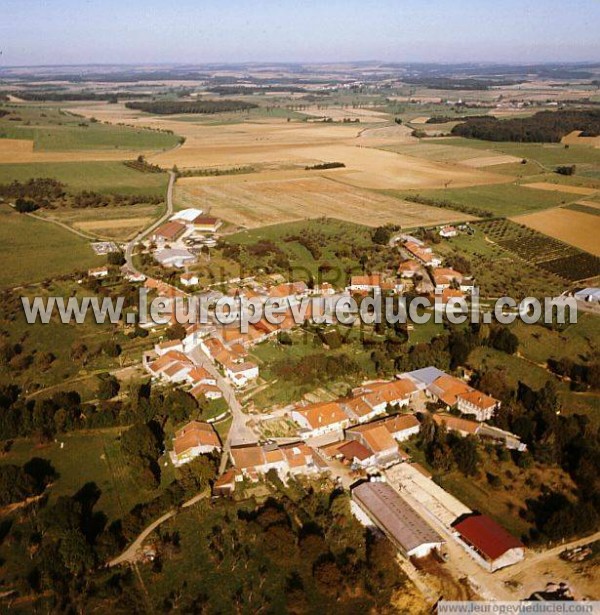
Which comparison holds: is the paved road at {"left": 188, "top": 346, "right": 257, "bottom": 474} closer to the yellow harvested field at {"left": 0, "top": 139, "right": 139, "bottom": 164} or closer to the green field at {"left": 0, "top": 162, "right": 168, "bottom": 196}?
the green field at {"left": 0, "top": 162, "right": 168, "bottom": 196}

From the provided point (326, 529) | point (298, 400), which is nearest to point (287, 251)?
point (298, 400)

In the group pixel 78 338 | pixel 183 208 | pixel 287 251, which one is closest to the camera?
pixel 78 338

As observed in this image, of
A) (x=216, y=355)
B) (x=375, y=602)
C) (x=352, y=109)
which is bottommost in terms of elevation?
(x=375, y=602)

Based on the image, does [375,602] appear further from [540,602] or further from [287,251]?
[287,251]

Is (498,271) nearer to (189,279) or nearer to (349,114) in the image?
(189,279)

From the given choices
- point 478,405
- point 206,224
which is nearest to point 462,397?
point 478,405

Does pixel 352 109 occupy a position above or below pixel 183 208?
above

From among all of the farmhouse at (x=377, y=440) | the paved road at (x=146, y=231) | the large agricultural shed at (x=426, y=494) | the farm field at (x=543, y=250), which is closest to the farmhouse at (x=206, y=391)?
the farmhouse at (x=377, y=440)
